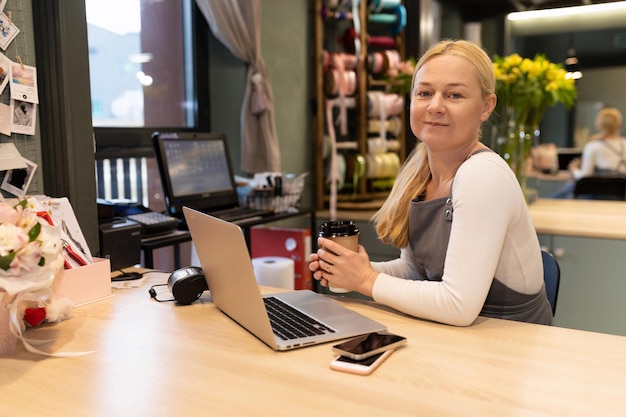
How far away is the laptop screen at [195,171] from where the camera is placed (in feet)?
8.17

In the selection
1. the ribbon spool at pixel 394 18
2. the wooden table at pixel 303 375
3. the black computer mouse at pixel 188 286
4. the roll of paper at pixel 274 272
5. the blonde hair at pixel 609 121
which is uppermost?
the ribbon spool at pixel 394 18

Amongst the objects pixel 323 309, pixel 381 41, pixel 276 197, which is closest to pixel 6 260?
pixel 323 309

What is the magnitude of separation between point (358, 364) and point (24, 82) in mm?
1197

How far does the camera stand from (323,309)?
1.34 meters

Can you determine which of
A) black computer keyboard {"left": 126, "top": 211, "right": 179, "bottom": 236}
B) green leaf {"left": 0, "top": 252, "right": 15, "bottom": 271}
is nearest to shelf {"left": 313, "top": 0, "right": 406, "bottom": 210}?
black computer keyboard {"left": 126, "top": 211, "right": 179, "bottom": 236}

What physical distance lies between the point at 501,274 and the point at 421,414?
638 mm

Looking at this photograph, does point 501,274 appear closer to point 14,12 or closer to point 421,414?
point 421,414

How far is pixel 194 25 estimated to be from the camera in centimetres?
313

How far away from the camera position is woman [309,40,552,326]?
1.25 m

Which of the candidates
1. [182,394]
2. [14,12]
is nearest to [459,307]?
[182,394]

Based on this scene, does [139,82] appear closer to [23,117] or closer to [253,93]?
[253,93]

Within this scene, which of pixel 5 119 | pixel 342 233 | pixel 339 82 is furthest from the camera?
pixel 339 82

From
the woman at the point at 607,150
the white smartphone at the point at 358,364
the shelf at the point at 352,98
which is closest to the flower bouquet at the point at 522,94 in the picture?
the shelf at the point at 352,98

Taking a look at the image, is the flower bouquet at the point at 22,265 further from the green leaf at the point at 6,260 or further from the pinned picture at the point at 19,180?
the pinned picture at the point at 19,180
